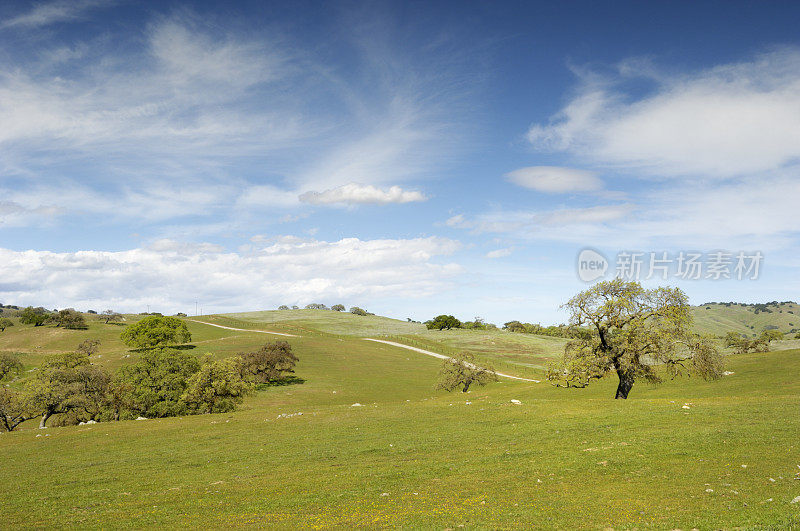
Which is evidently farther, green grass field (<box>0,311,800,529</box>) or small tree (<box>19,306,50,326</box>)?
small tree (<box>19,306,50,326</box>)

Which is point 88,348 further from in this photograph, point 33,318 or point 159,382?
point 159,382

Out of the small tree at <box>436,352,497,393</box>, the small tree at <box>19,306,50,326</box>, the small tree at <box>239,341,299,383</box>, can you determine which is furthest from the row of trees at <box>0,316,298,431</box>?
the small tree at <box>19,306,50,326</box>

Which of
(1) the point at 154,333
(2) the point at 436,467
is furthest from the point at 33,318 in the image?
(2) the point at 436,467

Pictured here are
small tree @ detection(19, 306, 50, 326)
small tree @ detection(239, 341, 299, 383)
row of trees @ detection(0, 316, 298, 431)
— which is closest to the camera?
row of trees @ detection(0, 316, 298, 431)

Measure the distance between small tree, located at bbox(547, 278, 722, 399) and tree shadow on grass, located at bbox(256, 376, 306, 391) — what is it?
6530 cm

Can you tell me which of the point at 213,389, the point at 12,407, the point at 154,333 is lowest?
the point at 12,407

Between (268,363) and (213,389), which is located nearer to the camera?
(213,389)

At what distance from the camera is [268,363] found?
310ft

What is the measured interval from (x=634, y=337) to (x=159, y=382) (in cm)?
5658

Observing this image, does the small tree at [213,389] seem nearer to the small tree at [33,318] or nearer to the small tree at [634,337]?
the small tree at [634,337]

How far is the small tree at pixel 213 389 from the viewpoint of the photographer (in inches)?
2303

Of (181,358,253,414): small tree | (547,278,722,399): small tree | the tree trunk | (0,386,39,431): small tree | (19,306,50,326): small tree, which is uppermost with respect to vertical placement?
(547,278,722,399): small tree

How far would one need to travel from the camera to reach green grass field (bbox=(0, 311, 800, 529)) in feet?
51.0

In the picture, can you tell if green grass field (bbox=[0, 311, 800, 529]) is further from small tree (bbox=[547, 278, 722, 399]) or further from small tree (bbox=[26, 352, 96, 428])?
small tree (bbox=[26, 352, 96, 428])
